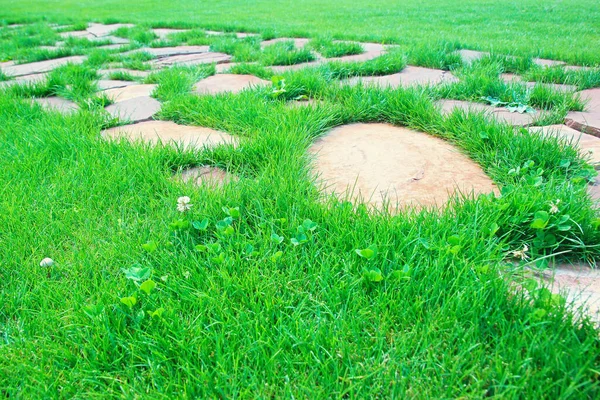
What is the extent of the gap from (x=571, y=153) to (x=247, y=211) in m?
1.27

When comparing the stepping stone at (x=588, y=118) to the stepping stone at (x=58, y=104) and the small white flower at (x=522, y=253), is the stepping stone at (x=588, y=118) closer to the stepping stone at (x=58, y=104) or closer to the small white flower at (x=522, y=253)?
the small white flower at (x=522, y=253)

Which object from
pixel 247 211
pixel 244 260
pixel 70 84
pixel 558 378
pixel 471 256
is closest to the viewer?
pixel 558 378

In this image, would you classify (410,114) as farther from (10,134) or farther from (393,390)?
(10,134)

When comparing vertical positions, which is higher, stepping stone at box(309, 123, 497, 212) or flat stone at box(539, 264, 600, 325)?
stepping stone at box(309, 123, 497, 212)

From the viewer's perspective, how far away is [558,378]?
0.86 m

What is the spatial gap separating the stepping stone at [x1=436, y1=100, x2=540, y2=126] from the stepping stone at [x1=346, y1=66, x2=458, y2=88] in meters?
0.37

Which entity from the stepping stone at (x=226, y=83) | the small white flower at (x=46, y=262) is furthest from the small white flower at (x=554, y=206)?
the stepping stone at (x=226, y=83)

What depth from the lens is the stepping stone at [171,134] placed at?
2.11m

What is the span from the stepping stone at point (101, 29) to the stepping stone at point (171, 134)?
198 inches

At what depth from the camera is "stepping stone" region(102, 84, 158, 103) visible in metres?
3.01

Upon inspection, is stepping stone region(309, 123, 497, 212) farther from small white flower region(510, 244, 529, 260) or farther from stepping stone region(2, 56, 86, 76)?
stepping stone region(2, 56, 86, 76)

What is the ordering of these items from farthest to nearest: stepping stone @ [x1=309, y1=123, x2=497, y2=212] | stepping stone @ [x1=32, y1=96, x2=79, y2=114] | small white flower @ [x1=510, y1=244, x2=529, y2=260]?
stepping stone @ [x1=32, y1=96, x2=79, y2=114]
stepping stone @ [x1=309, y1=123, x2=497, y2=212]
small white flower @ [x1=510, y1=244, x2=529, y2=260]

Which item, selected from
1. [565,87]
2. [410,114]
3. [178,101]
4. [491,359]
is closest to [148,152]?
[178,101]

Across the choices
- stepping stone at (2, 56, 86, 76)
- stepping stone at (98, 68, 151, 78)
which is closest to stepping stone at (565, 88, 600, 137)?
stepping stone at (98, 68, 151, 78)
